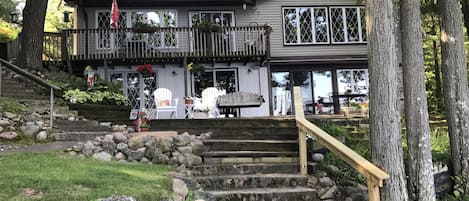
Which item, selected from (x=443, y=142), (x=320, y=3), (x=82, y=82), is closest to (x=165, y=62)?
(x=82, y=82)

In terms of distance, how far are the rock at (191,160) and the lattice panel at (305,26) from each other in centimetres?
1057

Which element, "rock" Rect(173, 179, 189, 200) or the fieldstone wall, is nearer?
"rock" Rect(173, 179, 189, 200)

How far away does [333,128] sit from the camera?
8672mm

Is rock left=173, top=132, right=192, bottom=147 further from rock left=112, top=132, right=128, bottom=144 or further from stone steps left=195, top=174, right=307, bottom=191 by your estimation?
stone steps left=195, top=174, right=307, bottom=191

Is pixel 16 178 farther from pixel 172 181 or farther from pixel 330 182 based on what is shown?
pixel 330 182

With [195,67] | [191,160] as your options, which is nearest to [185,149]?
[191,160]

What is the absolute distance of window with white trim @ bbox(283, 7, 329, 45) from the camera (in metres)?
16.8

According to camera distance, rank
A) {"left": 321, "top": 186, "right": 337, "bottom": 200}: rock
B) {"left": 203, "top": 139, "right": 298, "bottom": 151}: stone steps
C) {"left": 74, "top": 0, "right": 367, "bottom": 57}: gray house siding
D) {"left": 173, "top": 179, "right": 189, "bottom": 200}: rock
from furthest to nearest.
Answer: {"left": 74, "top": 0, "right": 367, "bottom": 57}: gray house siding
{"left": 203, "top": 139, "right": 298, "bottom": 151}: stone steps
{"left": 321, "top": 186, "right": 337, "bottom": 200}: rock
{"left": 173, "top": 179, "right": 189, "bottom": 200}: rock

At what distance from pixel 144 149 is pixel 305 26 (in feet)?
36.7

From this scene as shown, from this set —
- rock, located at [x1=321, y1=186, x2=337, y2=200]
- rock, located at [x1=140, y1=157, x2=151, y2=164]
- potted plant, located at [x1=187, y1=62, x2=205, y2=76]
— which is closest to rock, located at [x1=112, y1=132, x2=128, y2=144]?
rock, located at [x1=140, y1=157, x2=151, y2=164]

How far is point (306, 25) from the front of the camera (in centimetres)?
1691

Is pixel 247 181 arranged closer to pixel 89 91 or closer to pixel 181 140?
pixel 181 140

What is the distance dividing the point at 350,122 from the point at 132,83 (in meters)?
8.37

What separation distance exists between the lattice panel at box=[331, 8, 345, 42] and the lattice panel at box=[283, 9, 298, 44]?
1505mm
